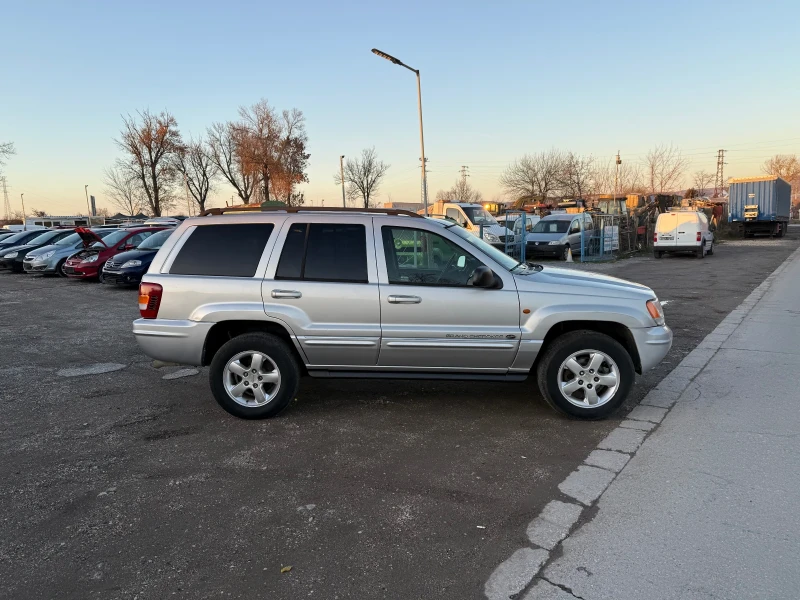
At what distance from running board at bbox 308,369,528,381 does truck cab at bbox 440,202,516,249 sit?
17123 millimetres

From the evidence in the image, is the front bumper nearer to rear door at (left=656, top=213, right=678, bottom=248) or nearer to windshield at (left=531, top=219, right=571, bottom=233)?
windshield at (left=531, top=219, right=571, bottom=233)

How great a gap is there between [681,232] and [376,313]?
21.3m

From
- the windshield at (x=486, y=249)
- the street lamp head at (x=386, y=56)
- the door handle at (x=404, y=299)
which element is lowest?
the door handle at (x=404, y=299)

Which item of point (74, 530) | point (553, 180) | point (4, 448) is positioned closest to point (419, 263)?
point (74, 530)

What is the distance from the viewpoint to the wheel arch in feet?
16.5

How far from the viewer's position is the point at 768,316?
10.1 meters

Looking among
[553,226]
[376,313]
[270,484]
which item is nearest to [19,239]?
[553,226]

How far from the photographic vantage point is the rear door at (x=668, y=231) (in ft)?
74.7

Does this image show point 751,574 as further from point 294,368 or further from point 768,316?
point 768,316

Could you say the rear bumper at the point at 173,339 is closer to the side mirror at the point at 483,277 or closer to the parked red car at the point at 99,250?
the side mirror at the point at 483,277

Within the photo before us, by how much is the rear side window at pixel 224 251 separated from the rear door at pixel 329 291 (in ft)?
0.64

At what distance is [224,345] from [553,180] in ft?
206

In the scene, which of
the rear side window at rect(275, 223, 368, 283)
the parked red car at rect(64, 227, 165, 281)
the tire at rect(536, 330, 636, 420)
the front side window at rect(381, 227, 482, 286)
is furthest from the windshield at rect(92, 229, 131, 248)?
the tire at rect(536, 330, 636, 420)

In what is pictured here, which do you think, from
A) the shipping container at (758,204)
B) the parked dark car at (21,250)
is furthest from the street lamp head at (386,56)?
the shipping container at (758,204)
